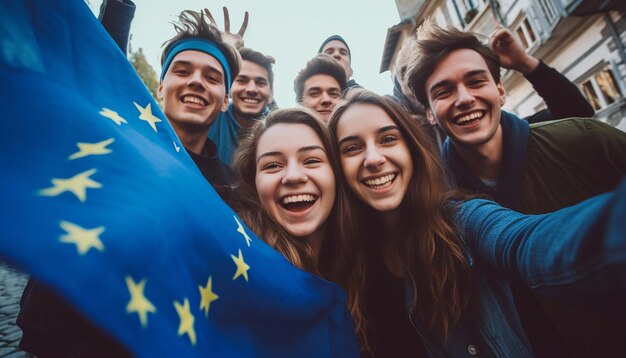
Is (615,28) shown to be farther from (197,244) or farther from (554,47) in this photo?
(197,244)

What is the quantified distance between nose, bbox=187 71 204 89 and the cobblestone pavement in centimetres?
184

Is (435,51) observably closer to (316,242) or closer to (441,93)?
(441,93)

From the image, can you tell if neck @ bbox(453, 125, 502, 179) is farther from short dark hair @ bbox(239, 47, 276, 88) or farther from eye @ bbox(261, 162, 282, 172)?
short dark hair @ bbox(239, 47, 276, 88)

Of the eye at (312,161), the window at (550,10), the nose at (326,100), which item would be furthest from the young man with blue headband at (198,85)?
the window at (550,10)

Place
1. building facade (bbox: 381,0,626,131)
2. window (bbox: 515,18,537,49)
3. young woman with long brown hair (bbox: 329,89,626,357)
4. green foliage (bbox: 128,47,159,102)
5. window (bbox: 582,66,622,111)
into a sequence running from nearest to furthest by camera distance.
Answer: young woman with long brown hair (bbox: 329,89,626,357), building facade (bbox: 381,0,626,131), window (bbox: 582,66,622,111), window (bbox: 515,18,537,49), green foliage (bbox: 128,47,159,102)

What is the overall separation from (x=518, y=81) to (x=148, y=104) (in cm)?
1661

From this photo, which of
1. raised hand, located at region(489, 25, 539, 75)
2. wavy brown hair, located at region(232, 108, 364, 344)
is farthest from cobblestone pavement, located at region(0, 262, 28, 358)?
raised hand, located at region(489, 25, 539, 75)

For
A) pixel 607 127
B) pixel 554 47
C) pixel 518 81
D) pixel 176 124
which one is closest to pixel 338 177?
pixel 176 124

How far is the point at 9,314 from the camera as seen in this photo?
4.30 metres

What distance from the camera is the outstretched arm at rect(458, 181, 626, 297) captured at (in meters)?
0.55

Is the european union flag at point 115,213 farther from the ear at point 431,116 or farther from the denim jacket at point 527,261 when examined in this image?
the ear at point 431,116

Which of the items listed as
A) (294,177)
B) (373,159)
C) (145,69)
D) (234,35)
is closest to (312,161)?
(294,177)

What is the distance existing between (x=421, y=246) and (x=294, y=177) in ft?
2.98

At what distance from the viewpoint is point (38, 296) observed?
1351mm
